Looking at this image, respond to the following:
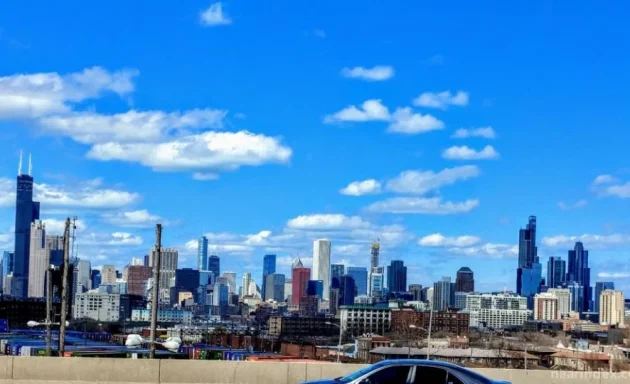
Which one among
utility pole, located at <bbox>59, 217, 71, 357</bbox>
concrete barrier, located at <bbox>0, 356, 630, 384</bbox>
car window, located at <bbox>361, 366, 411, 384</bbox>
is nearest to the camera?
car window, located at <bbox>361, 366, 411, 384</bbox>

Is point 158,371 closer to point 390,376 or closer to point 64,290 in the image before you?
point 390,376

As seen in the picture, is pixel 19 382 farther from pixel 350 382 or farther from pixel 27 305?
pixel 27 305

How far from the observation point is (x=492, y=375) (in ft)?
90.1

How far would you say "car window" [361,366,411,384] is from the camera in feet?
63.5

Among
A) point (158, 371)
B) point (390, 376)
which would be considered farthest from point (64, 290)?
point (390, 376)

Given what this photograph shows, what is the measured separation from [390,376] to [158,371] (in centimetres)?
→ 951

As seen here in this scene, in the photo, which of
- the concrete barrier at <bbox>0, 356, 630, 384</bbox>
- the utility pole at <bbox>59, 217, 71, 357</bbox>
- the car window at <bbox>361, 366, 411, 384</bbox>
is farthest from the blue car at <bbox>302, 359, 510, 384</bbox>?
the utility pole at <bbox>59, 217, 71, 357</bbox>

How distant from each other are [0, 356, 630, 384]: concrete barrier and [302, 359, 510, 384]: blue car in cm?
686

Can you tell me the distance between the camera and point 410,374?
19578 millimetres

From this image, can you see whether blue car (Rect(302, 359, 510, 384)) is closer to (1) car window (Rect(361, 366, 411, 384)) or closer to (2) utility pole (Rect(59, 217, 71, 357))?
(1) car window (Rect(361, 366, 411, 384))

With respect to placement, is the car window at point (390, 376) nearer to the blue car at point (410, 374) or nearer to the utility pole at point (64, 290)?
the blue car at point (410, 374)

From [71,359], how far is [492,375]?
38.8 ft

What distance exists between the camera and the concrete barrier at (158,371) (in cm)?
2655

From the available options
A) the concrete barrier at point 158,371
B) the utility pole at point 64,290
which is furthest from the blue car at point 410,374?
the utility pole at point 64,290
